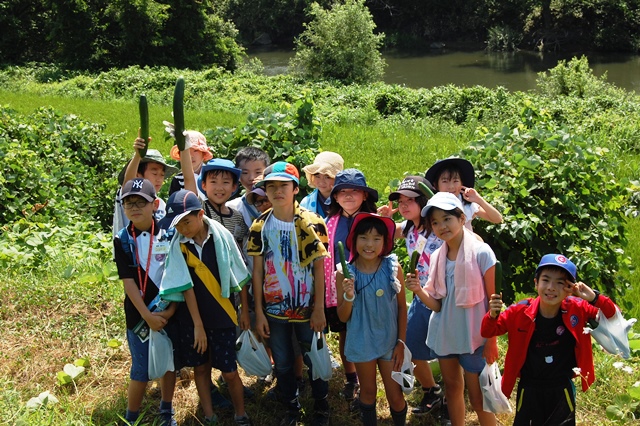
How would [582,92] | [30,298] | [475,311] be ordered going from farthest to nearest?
1. [582,92]
2. [30,298]
3. [475,311]

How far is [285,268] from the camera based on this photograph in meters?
3.71

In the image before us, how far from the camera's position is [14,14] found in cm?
3038

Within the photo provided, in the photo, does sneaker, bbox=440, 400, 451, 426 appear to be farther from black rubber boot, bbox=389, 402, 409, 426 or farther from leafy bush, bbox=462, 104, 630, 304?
leafy bush, bbox=462, 104, 630, 304

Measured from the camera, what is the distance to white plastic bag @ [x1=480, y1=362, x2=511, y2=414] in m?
3.41

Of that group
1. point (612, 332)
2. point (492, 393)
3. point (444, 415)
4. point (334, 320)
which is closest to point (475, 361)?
point (492, 393)

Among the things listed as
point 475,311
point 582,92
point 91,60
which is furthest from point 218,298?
point 91,60

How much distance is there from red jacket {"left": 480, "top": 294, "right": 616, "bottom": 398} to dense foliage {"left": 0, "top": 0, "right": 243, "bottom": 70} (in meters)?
26.5

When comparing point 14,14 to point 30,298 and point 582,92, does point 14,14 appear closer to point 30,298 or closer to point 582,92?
point 582,92

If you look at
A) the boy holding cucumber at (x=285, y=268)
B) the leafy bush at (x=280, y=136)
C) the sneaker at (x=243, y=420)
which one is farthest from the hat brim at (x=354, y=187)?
the leafy bush at (x=280, y=136)

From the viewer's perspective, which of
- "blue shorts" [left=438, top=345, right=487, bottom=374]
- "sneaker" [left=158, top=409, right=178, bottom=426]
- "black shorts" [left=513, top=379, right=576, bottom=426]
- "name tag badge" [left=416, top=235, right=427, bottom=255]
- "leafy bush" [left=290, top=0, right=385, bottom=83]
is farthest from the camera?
"leafy bush" [left=290, top=0, right=385, bottom=83]

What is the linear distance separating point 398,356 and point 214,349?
3.29 ft

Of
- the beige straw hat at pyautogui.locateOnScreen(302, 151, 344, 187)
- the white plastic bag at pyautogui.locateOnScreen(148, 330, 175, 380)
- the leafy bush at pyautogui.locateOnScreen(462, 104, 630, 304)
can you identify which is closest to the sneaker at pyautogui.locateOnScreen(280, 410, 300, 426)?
the white plastic bag at pyautogui.locateOnScreen(148, 330, 175, 380)

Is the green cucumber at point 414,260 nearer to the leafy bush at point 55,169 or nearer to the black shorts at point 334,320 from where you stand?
the black shorts at point 334,320

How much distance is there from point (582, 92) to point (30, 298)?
15.3 meters
